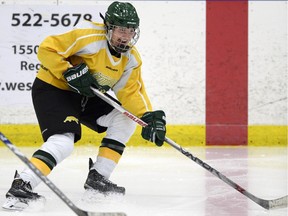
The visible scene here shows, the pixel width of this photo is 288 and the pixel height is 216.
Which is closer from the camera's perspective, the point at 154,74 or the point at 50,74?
the point at 50,74

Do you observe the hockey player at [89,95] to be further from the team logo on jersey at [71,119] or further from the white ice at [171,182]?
the white ice at [171,182]

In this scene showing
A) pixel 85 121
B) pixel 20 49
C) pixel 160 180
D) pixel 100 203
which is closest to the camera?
pixel 100 203

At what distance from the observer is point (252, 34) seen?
17.9 ft

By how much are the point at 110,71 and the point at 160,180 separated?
2.75 ft

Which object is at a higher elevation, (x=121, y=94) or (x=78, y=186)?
(x=121, y=94)

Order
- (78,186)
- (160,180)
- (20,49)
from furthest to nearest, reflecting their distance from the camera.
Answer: (20,49) → (160,180) → (78,186)

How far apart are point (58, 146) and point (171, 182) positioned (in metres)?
0.97

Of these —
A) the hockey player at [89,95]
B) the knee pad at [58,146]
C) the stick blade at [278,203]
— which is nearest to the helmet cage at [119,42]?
the hockey player at [89,95]

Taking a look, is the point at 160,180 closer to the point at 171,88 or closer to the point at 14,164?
the point at 14,164

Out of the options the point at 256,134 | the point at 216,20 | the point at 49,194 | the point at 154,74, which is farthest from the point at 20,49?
the point at 49,194

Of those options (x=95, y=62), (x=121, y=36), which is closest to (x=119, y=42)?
(x=121, y=36)

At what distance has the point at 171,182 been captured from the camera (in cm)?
376

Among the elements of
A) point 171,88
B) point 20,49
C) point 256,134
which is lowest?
point 256,134

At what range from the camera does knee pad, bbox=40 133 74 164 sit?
9.67 ft
